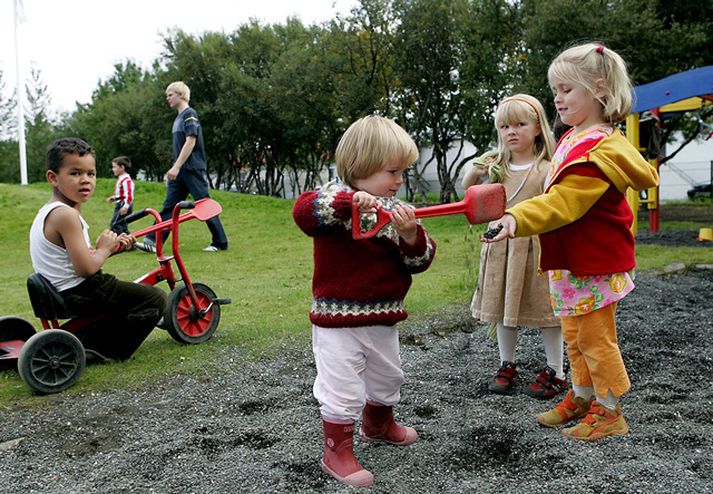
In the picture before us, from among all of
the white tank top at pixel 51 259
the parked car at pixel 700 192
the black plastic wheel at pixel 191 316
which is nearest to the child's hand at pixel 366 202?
the white tank top at pixel 51 259

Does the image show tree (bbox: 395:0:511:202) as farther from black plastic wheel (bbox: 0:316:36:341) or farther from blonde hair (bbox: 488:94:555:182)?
black plastic wheel (bbox: 0:316:36:341)

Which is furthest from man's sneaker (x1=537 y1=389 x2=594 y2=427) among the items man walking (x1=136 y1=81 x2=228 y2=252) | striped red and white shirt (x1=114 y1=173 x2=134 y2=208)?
striped red and white shirt (x1=114 y1=173 x2=134 y2=208)

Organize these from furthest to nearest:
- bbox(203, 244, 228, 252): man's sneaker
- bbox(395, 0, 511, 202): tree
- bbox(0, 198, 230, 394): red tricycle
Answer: bbox(395, 0, 511, 202): tree, bbox(203, 244, 228, 252): man's sneaker, bbox(0, 198, 230, 394): red tricycle

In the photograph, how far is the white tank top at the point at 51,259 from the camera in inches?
140

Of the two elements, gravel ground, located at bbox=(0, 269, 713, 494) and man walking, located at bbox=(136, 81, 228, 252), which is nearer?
gravel ground, located at bbox=(0, 269, 713, 494)

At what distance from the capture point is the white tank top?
3555 millimetres

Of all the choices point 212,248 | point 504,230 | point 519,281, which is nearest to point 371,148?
point 504,230

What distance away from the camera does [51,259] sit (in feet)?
11.7

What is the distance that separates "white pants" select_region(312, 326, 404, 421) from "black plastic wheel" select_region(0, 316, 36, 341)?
2.32 meters

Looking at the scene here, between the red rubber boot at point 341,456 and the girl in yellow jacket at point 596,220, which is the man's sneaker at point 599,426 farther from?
the red rubber boot at point 341,456

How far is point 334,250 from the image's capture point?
2475 mm

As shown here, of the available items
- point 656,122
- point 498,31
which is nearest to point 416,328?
point 656,122

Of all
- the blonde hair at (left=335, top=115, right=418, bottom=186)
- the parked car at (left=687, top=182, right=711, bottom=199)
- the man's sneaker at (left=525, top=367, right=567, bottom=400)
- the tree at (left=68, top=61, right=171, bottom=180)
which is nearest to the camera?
the blonde hair at (left=335, top=115, right=418, bottom=186)

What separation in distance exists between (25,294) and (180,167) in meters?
2.31
